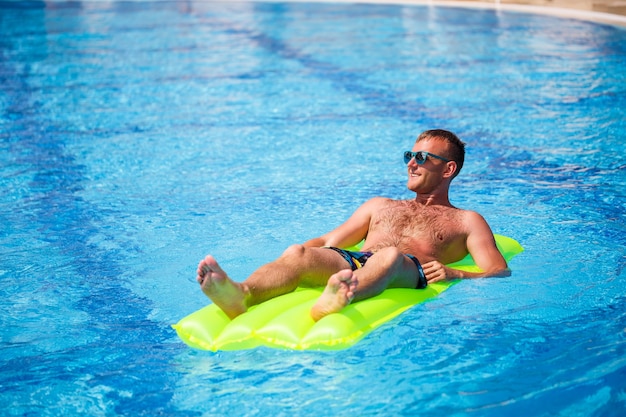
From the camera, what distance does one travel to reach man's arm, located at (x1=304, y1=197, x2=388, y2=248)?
4180 millimetres

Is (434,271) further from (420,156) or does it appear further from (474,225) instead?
(420,156)

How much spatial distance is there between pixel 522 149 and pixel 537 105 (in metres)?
1.57

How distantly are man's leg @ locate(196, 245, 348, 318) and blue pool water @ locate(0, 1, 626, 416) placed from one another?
0.75 feet

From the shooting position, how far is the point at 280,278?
3.59 metres

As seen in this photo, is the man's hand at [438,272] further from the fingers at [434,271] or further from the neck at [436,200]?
the neck at [436,200]

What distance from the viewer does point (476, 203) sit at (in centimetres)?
549

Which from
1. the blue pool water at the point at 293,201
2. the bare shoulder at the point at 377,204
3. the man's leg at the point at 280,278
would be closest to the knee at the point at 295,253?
the man's leg at the point at 280,278

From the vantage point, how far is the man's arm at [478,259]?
12.6ft

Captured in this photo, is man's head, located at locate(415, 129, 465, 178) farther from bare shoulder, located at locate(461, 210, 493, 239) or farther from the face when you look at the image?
bare shoulder, located at locate(461, 210, 493, 239)

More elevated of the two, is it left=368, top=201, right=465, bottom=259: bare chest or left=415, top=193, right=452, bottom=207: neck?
left=415, top=193, right=452, bottom=207: neck

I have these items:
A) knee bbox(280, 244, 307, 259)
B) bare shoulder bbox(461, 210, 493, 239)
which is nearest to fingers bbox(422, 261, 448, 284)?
bare shoulder bbox(461, 210, 493, 239)

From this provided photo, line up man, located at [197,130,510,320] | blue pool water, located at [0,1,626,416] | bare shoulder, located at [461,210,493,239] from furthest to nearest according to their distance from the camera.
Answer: bare shoulder, located at [461,210,493,239]
man, located at [197,130,510,320]
blue pool water, located at [0,1,626,416]

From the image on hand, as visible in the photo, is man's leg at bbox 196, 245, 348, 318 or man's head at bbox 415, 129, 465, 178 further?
man's head at bbox 415, 129, 465, 178

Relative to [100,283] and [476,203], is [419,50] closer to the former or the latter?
[476,203]
